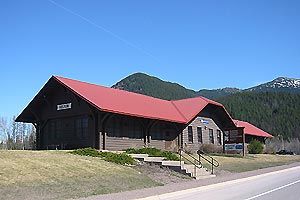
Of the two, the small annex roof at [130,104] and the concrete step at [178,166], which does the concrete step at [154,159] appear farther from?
the small annex roof at [130,104]

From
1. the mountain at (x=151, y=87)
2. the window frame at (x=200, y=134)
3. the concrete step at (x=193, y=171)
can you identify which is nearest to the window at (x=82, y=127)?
the concrete step at (x=193, y=171)

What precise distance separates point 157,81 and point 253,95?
1401 inches

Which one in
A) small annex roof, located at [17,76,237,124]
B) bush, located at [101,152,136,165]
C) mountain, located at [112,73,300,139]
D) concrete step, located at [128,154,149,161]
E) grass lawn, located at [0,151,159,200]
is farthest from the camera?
mountain, located at [112,73,300,139]

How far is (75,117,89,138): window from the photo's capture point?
35.5m

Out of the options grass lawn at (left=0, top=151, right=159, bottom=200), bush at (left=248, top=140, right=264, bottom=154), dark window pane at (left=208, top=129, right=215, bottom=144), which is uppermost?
dark window pane at (left=208, top=129, right=215, bottom=144)

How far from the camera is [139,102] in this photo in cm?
4178

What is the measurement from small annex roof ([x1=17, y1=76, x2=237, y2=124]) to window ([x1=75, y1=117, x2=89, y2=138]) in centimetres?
225

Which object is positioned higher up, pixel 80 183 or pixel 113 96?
pixel 113 96

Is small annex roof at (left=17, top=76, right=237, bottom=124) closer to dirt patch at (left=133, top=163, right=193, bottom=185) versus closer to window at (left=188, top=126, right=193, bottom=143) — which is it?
Result: window at (left=188, top=126, right=193, bottom=143)

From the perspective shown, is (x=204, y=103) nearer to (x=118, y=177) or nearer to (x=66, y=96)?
(x=66, y=96)

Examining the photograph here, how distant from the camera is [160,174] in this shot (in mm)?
25297

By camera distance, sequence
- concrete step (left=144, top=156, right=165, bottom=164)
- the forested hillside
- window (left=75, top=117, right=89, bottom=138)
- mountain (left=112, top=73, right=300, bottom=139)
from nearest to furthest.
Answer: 1. concrete step (left=144, top=156, right=165, bottom=164)
2. window (left=75, top=117, right=89, bottom=138)
3. the forested hillside
4. mountain (left=112, top=73, right=300, bottom=139)

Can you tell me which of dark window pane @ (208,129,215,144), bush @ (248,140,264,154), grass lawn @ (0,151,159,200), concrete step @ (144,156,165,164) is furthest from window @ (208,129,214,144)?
grass lawn @ (0,151,159,200)

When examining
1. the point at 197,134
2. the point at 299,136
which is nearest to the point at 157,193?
the point at 197,134
